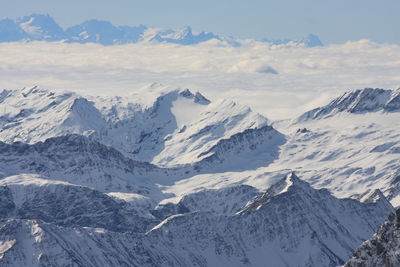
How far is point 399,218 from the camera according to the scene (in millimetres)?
164875

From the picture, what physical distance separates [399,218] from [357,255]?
977cm

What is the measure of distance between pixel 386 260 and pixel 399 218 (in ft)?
22.1

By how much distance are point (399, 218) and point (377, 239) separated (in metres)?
5.01

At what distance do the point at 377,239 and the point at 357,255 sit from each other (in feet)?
15.8

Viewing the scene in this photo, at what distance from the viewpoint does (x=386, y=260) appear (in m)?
164

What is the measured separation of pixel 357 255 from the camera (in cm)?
16988

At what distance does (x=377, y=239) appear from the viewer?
167000 millimetres
